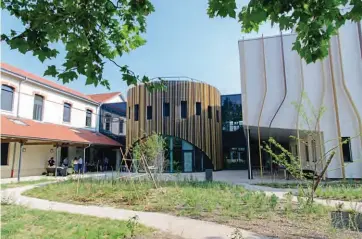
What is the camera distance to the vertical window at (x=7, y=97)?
58.8 feet

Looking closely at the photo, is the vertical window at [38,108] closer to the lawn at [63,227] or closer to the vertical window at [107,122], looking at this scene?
the vertical window at [107,122]

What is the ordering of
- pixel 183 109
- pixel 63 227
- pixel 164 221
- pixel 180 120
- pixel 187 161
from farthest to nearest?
1. pixel 183 109
2. pixel 180 120
3. pixel 187 161
4. pixel 164 221
5. pixel 63 227

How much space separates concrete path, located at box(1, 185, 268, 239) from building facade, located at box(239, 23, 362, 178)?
28.9 ft

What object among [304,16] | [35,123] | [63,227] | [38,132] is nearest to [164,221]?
[63,227]

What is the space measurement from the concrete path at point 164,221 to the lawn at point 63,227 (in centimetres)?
43

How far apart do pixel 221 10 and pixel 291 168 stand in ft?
18.3

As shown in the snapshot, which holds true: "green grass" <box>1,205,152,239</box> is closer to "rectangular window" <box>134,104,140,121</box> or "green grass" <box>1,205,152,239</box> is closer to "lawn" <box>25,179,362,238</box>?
"lawn" <box>25,179,362,238</box>

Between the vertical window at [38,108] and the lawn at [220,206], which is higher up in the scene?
the vertical window at [38,108]

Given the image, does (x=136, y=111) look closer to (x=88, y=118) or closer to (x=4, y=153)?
(x=88, y=118)

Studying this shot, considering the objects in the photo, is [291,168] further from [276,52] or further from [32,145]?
[32,145]

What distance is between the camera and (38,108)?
2120cm

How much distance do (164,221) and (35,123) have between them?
17116 mm

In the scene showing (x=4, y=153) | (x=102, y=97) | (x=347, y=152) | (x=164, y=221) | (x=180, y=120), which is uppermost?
(x=102, y=97)

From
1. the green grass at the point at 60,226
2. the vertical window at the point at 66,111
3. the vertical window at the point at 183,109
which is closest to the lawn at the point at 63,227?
the green grass at the point at 60,226
